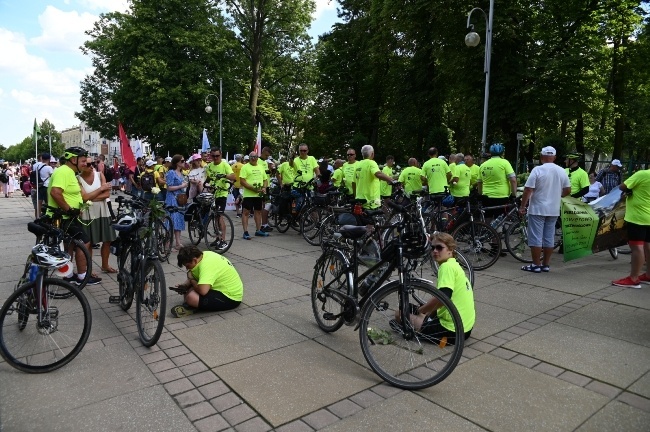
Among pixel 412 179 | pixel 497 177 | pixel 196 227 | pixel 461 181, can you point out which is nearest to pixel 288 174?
pixel 196 227

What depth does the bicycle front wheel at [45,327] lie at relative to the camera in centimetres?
385

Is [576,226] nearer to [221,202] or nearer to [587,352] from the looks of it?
[587,352]

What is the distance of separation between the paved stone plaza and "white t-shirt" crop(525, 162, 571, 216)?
5.92ft

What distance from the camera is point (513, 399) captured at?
3416mm

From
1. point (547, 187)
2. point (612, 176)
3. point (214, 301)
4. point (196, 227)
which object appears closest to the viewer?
point (214, 301)

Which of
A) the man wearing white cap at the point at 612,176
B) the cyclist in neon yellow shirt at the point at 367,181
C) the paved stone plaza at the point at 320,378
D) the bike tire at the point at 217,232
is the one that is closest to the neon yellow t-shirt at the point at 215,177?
the bike tire at the point at 217,232

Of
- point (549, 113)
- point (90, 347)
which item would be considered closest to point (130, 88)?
point (549, 113)

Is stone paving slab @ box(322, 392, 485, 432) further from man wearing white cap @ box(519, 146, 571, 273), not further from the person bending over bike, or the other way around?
man wearing white cap @ box(519, 146, 571, 273)

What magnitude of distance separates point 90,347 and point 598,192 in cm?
1155

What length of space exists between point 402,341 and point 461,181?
23.0 ft

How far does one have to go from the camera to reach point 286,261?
8.25 metres

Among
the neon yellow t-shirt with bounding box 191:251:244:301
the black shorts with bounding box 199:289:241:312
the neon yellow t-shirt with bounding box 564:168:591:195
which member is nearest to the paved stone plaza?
the black shorts with bounding box 199:289:241:312

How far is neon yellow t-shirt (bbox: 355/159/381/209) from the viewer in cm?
822

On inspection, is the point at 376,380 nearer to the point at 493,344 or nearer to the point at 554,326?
the point at 493,344
